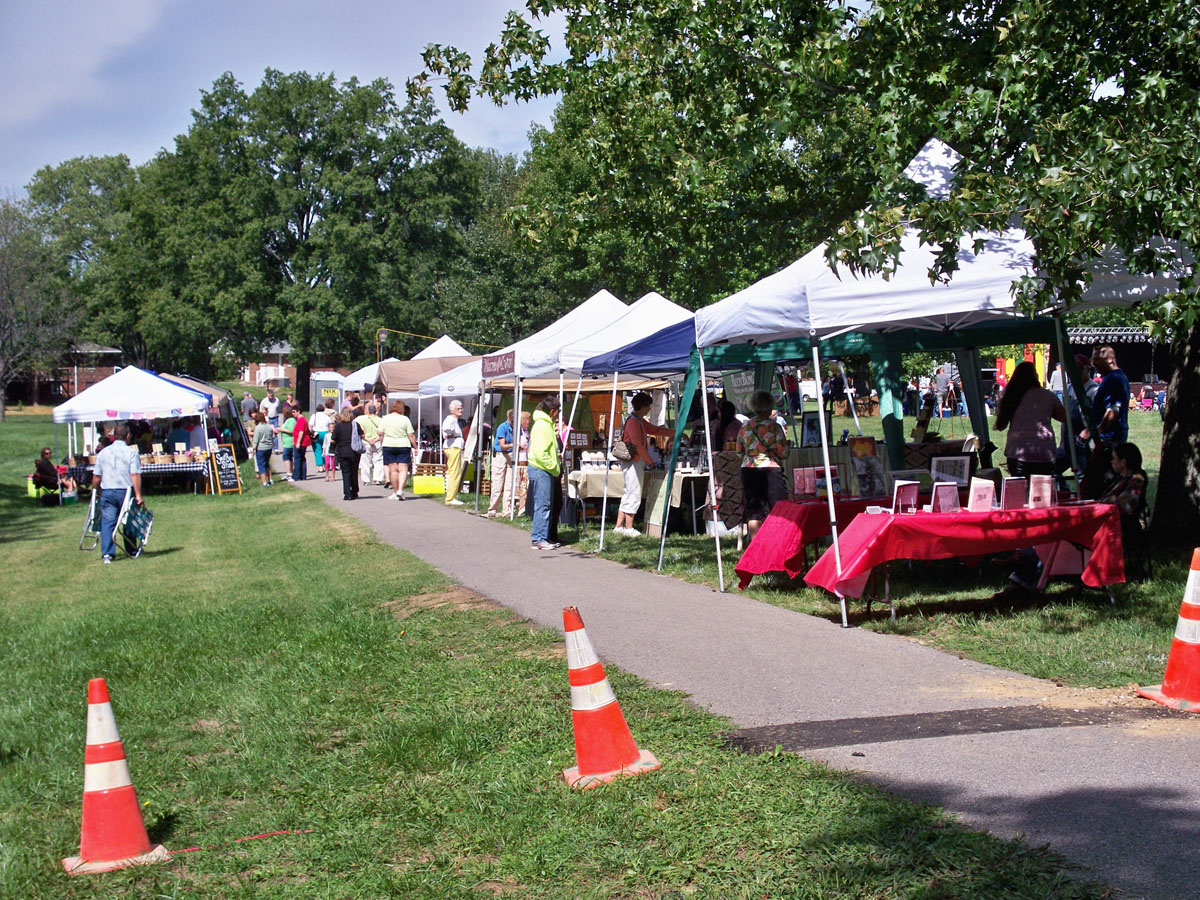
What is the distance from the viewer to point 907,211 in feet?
25.6

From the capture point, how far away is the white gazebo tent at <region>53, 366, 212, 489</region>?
23.4 metres

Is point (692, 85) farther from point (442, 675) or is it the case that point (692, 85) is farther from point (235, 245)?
point (235, 245)

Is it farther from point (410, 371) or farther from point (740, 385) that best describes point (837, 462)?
point (410, 371)

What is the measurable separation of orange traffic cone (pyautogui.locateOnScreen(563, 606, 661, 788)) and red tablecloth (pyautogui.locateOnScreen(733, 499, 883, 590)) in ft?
14.7

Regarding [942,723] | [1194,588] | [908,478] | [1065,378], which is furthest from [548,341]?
[1194,588]

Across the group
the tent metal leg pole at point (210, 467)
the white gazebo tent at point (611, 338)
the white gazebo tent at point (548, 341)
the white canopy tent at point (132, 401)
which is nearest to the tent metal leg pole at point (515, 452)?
the white gazebo tent at point (548, 341)

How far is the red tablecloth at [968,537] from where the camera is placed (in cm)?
775

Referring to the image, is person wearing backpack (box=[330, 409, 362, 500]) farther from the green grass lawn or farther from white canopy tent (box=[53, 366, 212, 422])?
the green grass lawn

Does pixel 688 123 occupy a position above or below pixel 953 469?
above

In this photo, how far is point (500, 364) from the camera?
16.7 m

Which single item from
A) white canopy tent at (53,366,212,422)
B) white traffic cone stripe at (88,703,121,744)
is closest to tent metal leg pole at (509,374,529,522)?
white canopy tent at (53,366,212,422)

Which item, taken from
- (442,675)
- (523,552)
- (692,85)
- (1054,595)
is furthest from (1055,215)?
(523,552)

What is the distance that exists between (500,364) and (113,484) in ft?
18.6

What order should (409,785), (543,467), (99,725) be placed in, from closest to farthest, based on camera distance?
(99,725), (409,785), (543,467)
